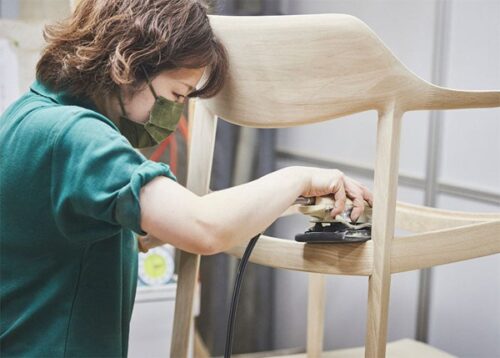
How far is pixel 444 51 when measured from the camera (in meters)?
1.48

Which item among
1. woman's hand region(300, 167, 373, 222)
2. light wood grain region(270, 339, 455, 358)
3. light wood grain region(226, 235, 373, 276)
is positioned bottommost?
light wood grain region(270, 339, 455, 358)

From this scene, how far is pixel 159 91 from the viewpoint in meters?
0.92

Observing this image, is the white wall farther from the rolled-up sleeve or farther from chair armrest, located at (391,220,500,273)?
the rolled-up sleeve

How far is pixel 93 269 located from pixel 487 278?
89 cm

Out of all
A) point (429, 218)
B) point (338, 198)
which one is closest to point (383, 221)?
point (338, 198)

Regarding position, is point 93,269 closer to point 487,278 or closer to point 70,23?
point 70,23

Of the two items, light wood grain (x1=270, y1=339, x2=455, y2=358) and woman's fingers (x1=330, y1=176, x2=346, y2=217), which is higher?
woman's fingers (x1=330, y1=176, x2=346, y2=217)

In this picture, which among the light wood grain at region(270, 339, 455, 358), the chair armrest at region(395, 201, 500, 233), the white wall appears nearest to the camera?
the chair armrest at region(395, 201, 500, 233)

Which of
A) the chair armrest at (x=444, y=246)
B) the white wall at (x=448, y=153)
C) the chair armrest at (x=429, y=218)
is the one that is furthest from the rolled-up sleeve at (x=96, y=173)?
the white wall at (x=448, y=153)

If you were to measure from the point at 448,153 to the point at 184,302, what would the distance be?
0.76m

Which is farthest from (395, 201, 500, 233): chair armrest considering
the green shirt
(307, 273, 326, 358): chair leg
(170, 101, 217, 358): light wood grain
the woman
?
the green shirt

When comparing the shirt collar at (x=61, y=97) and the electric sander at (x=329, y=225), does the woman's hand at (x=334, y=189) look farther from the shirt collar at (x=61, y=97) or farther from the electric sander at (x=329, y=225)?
the shirt collar at (x=61, y=97)

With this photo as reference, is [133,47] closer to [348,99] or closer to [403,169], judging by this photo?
[348,99]

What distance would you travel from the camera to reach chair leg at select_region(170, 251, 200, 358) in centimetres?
103
